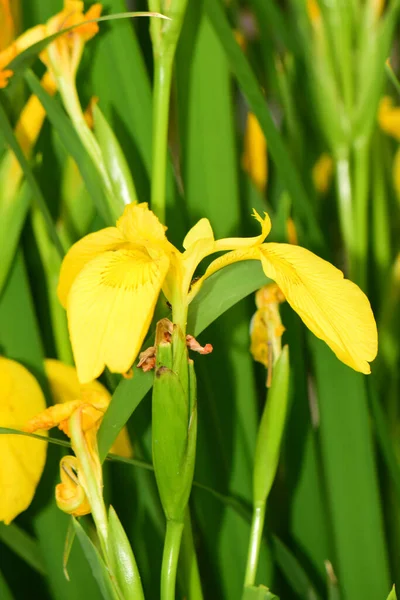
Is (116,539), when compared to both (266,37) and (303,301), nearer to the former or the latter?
(303,301)

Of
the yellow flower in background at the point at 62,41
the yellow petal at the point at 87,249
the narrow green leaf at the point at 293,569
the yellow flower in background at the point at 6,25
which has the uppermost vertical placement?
the yellow flower in background at the point at 6,25

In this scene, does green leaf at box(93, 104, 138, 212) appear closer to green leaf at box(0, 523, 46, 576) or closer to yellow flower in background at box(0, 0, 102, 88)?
yellow flower in background at box(0, 0, 102, 88)

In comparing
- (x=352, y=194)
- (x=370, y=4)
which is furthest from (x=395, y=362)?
(x=370, y=4)

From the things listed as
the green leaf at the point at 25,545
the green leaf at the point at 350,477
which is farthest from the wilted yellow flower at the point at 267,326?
the green leaf at the point at 25,545

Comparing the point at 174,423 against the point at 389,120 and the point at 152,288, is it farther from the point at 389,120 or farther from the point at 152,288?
the point at 389,120

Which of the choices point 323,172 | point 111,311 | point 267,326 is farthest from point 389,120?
point 111,311

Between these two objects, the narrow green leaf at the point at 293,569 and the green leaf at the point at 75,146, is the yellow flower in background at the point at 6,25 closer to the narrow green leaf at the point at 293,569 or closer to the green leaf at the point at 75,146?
the green leaf at the point at 75,146
